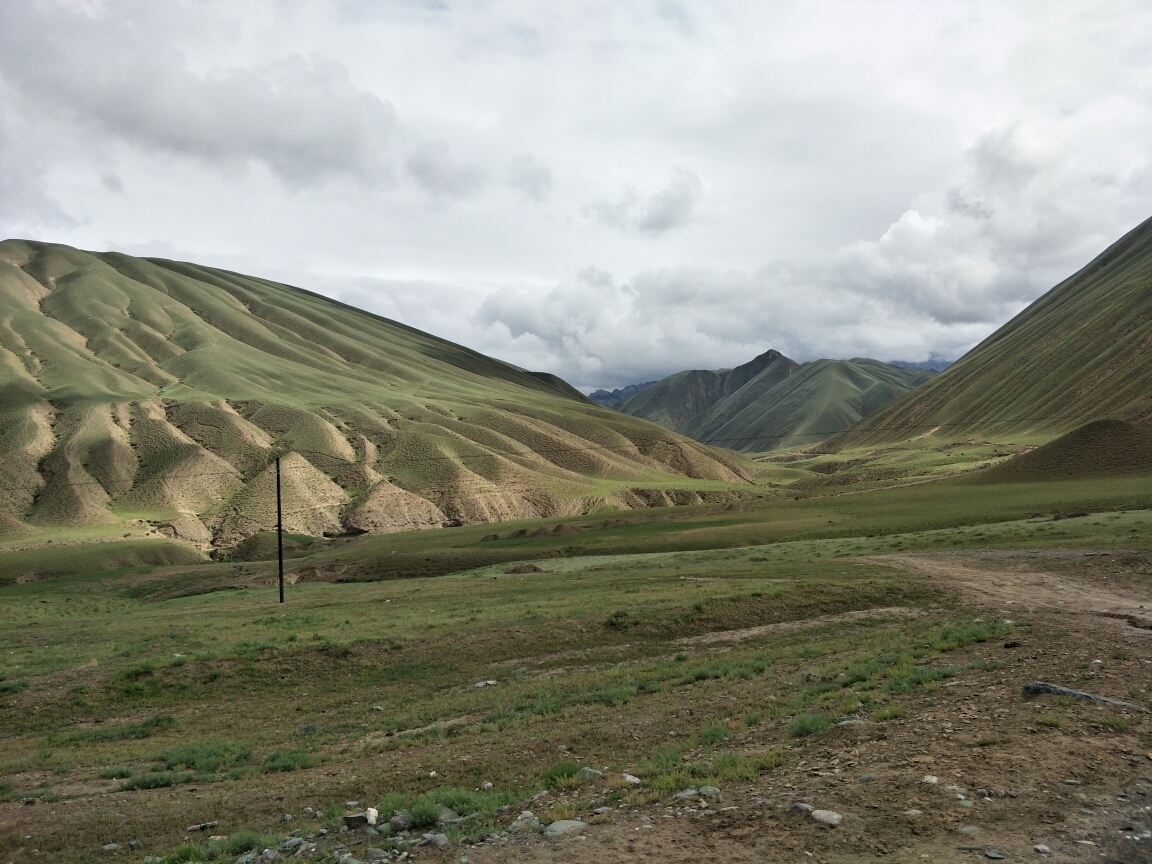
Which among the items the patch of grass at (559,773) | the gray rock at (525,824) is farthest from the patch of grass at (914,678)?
the gray rock at (525,824)

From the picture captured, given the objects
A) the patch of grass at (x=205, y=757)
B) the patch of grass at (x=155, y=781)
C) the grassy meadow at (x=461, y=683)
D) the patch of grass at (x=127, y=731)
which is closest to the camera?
the grassy meadow at (x=461, y=683)

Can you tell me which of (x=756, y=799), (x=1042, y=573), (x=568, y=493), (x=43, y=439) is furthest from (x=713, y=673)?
(x=43, y=439)

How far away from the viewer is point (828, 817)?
348 inches

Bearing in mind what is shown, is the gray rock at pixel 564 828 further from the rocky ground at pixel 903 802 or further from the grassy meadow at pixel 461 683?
the grassy meadow at pixel 461 683

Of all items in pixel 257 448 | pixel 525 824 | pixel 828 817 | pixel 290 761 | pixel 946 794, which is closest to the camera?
pixel 828 817

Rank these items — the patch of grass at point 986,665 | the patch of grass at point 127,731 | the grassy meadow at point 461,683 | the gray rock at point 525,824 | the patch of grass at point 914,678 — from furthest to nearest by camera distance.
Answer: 1. the patch of grass at point 127,731
2. the patch of grass at point 986,665
3. the patch of grass at point 914,678
4. the grassy meadow at point 461,683
5. the gray rock at point 525,824

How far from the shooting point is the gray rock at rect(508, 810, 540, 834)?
31.9 feet

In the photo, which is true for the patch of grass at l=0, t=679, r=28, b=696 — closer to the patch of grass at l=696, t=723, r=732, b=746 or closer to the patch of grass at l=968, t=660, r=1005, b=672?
the patch of grass at l=696, t=723, r=732, b=746

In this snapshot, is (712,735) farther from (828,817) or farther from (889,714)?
(828,817)

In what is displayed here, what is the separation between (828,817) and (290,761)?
11496 mm

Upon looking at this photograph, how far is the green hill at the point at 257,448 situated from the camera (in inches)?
4304

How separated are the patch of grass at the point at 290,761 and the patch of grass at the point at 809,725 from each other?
32.0 ft

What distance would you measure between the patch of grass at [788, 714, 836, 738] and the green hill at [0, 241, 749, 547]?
102921 mm

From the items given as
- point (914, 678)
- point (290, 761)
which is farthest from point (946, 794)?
point (290, 761)
